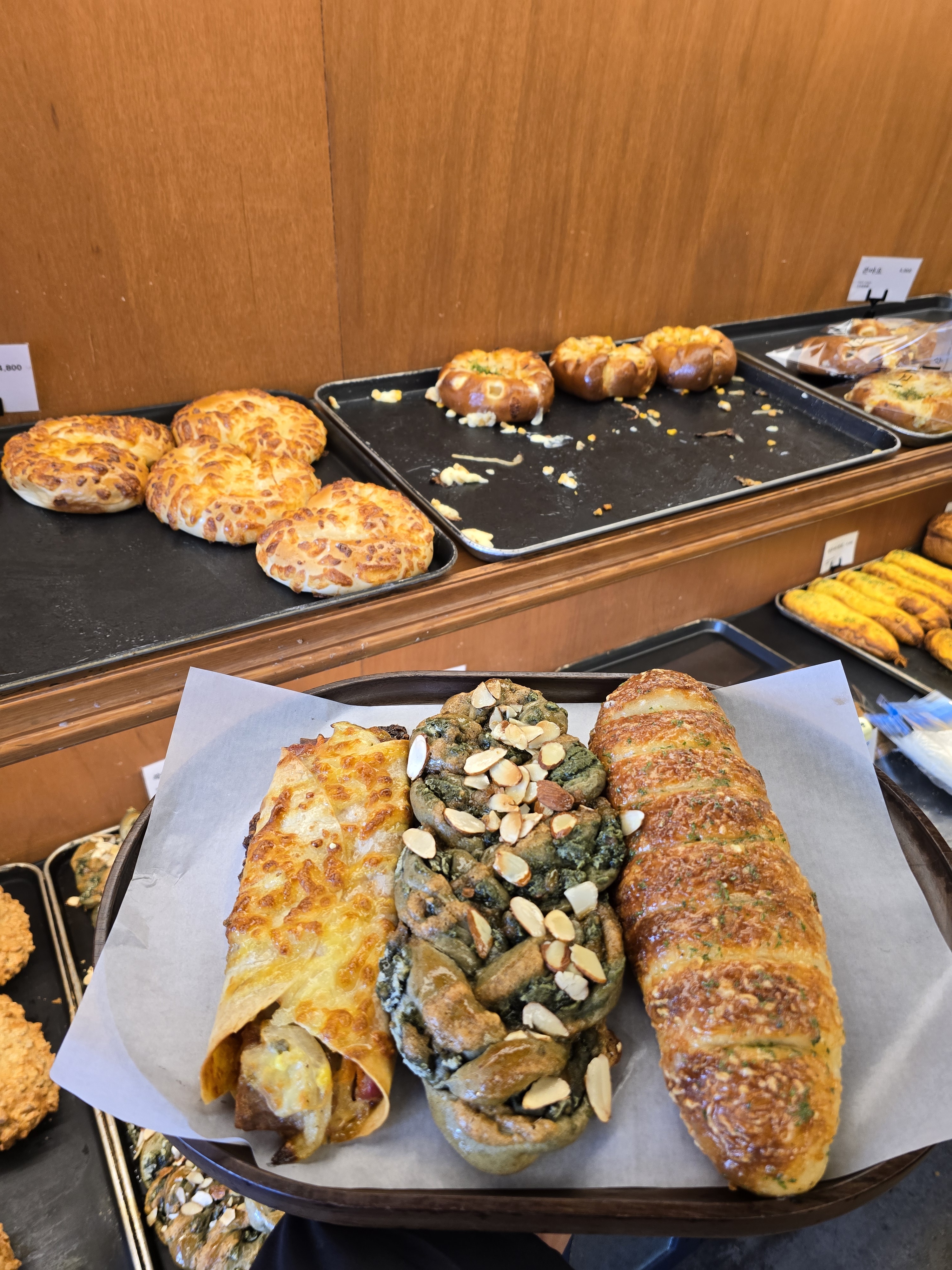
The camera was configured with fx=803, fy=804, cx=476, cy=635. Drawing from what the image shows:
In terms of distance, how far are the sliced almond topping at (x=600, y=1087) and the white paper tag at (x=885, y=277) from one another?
3.70 metres

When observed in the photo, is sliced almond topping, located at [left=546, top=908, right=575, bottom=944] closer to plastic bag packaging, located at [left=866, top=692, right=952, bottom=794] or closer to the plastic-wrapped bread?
the plastic-wrapped bread

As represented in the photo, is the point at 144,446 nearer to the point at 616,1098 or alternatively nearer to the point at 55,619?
the point at 55,619

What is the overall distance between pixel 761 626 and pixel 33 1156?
2326 millimetres

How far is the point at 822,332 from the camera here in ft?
11.4

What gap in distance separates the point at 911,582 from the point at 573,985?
2421 millimetres

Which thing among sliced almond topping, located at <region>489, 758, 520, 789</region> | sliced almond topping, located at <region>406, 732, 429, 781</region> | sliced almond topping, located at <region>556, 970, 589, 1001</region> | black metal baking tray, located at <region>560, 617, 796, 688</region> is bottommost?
black metal baking tray, located at <region>560, 617, 796, 688</region>

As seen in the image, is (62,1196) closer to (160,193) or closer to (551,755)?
(551,755)

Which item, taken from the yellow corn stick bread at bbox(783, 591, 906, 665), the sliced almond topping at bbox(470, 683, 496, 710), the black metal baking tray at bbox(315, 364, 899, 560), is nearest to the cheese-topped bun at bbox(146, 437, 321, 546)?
the black metal baking tray at bbox(315, 364, 899, 560)

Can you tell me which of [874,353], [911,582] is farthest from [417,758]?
[874,353]

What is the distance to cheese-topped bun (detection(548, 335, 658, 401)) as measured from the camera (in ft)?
8.84

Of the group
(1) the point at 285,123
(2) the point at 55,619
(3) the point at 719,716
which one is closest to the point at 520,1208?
(3) the point at 719,716

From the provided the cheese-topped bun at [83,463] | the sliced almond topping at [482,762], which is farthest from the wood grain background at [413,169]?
the sliced almond topping at [482,762]

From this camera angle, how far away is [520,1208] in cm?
86

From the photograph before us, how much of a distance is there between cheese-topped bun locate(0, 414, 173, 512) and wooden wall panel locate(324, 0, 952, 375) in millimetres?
781
